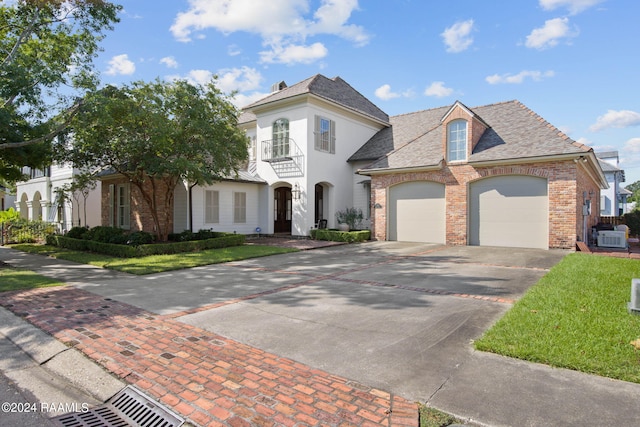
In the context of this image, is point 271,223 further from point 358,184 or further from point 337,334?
point 337,334

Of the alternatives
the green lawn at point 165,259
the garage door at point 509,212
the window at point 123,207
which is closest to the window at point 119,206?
the window at point 123,207

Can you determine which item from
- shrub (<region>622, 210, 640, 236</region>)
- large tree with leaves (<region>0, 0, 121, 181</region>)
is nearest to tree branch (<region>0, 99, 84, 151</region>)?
large tree with leaves (<region>0, 0, 121, 181</region>)

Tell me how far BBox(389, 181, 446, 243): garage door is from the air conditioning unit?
583 cm

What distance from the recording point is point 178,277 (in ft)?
29.6

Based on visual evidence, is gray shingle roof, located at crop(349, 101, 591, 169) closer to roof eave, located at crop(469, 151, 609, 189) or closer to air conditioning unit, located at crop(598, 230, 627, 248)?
roof eave, located at crop(469, 151, 609, 189)

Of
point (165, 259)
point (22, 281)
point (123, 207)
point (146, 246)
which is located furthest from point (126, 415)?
point (123, 207)

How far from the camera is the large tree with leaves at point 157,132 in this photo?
1205 cm

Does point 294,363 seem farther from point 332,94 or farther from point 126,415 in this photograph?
point 332,94

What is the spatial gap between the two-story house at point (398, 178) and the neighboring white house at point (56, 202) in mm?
1522

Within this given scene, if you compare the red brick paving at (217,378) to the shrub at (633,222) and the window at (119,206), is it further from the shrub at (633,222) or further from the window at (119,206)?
the shrub at (633,222)

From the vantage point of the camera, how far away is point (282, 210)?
21328 millimetres

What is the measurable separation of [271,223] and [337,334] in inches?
598

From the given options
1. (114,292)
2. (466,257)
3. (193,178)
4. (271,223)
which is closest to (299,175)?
(271,223)

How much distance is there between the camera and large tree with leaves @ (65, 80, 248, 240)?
12055 mm
